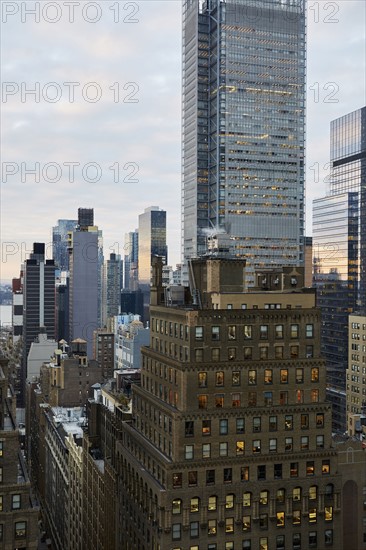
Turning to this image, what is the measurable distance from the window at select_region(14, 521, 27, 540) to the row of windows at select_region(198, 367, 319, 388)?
23.5 meters

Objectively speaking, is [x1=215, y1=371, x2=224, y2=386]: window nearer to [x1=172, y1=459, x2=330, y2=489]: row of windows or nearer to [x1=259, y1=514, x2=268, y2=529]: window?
[x1=172, y1=459, x2=330, y2=489]: row of windows

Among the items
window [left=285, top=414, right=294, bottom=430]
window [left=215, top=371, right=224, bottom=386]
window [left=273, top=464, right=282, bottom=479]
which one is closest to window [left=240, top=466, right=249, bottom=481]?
window [left=273, top=464, right=282, bottom=479]

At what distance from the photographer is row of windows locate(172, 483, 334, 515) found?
7262cm

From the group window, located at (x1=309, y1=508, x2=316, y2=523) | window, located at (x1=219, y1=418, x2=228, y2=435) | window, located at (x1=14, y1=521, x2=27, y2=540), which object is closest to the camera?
window, located at (x1=14, y1=521, x2=27, y2=540)

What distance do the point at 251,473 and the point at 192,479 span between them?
6.83 metres

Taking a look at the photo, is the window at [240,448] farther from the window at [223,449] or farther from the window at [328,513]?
the window at [328,513]

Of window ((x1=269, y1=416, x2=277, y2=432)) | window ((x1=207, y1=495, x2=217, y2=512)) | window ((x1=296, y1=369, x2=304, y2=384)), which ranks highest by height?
window ((x1=296, y1=369, x2=304, y2=384))

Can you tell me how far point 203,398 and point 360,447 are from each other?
25.2 meters

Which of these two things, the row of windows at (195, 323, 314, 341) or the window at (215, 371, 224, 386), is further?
the row of windows at (195, 323, 314, 341)

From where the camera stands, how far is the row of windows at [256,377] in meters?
74.3

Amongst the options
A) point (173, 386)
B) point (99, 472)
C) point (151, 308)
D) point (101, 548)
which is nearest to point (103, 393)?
point (99, 472)

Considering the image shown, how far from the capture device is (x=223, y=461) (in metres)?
73.2

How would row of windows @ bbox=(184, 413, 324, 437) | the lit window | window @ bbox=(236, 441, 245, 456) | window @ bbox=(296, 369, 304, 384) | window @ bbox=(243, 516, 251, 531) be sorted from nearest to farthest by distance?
the lit window, row of windows @ bbox=(184, 413, 324, 437), window @ bbox=(243, 516, 251, 531), window @ bbox=(236, 441, 245, 456), window @ bbox=(296, 369, 304, 384)

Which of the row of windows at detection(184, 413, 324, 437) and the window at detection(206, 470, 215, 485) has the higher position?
the row of windows at detection(184, 413, 324, 437)
